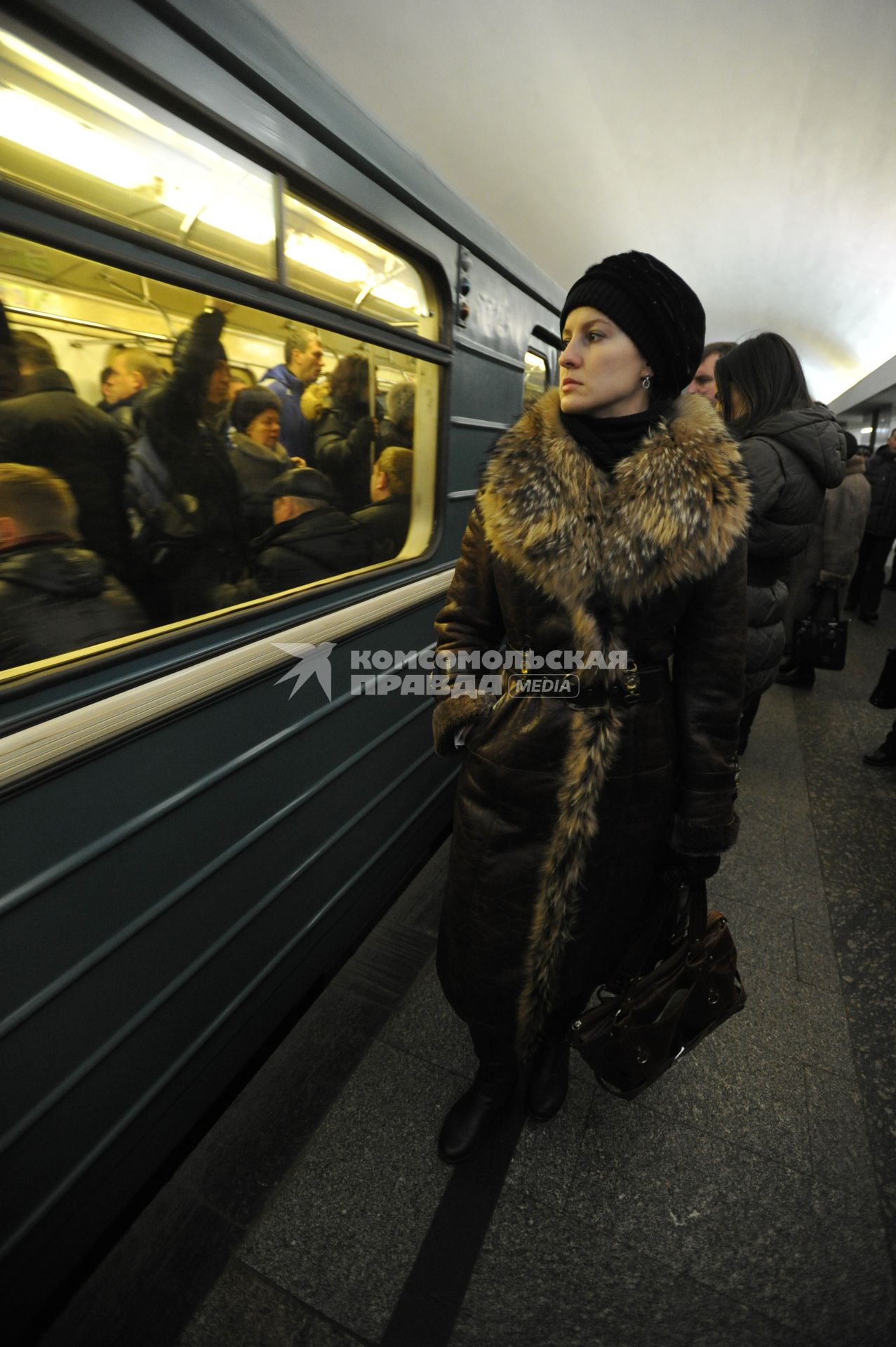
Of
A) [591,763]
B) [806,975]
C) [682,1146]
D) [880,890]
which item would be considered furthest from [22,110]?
[880,890]

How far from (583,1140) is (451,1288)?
475 mm

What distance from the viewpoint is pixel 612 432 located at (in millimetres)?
1158

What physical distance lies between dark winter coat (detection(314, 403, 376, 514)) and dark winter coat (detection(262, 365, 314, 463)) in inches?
1.8

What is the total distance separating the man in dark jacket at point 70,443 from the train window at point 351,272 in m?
0.62

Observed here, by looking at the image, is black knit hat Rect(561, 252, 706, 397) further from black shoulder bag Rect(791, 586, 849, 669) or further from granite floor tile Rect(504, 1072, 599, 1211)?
black shoulder bag Rect(791, 586, 849, 669)

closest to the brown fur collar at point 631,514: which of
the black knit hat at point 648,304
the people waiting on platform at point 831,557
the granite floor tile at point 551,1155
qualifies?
the black knit hat at point 648,304

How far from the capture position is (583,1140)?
1.64 metres

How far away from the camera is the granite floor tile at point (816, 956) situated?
2.13 meters

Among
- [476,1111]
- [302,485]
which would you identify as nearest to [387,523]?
[302,485]

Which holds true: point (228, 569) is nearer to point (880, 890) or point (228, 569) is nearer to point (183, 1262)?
point (183, 1262)

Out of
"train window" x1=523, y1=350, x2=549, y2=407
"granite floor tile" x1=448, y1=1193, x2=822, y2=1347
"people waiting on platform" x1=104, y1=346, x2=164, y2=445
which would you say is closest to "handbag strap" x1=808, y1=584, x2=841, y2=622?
"train window" x1=523, y1=350, x2=549, y2=407

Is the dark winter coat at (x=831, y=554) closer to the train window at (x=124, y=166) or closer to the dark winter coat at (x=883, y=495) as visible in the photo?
the dark winter coat at (x=883, y=495)

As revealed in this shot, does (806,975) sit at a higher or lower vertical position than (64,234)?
lower

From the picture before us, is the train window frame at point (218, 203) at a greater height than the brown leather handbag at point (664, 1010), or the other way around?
the train window frame at point (218, 203)
